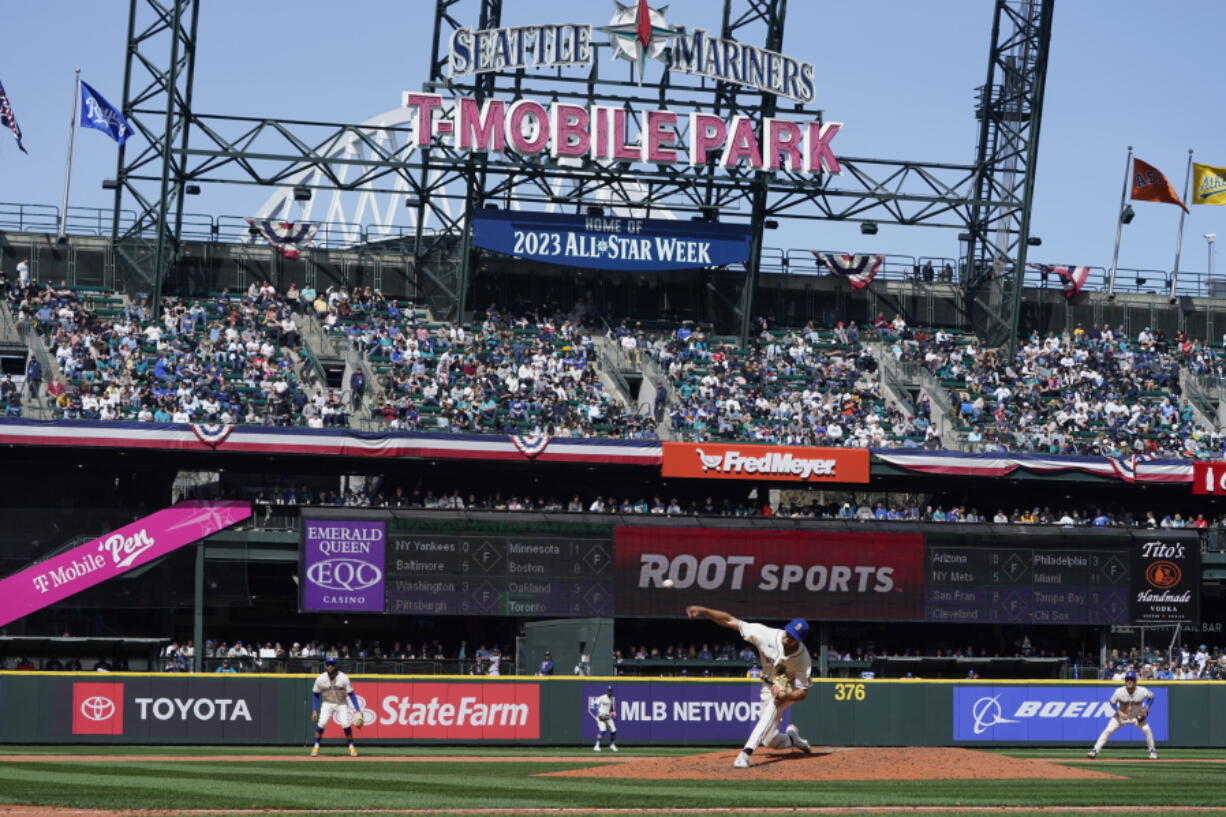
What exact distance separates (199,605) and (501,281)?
17.6m

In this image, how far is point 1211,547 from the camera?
167ft

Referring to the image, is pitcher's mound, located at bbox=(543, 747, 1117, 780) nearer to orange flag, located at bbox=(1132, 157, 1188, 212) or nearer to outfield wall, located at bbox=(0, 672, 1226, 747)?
outfield wall, located at bbox=(0, 672, 1226, 747)

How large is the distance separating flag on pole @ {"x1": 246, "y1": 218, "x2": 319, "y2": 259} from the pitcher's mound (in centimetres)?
3505

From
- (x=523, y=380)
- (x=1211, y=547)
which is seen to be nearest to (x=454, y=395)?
(x=523, y=380)

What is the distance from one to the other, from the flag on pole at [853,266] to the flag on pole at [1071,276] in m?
6.24

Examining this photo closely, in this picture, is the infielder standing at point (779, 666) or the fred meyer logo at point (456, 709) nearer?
the infielder standing at point (779, 666)

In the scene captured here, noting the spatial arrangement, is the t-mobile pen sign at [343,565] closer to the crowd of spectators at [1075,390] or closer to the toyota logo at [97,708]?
the toyota logo at [97,708]

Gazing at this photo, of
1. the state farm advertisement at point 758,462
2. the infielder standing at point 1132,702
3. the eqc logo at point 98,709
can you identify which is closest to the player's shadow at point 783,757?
the infielder standing at point 1132,702

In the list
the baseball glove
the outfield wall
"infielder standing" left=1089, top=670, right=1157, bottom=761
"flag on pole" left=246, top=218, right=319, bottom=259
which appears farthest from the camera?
"flag on pole" left=246, top=218, right=319, bottom=259

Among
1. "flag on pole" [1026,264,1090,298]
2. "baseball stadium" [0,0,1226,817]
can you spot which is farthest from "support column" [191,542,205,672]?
"flag on pole" [1026,264,1090,298]

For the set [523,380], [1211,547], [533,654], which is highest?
[523,380]

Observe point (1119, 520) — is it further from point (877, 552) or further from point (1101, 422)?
point (877, 552)

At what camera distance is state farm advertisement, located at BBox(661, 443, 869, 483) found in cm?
4909

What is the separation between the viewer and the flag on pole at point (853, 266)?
199 ft
